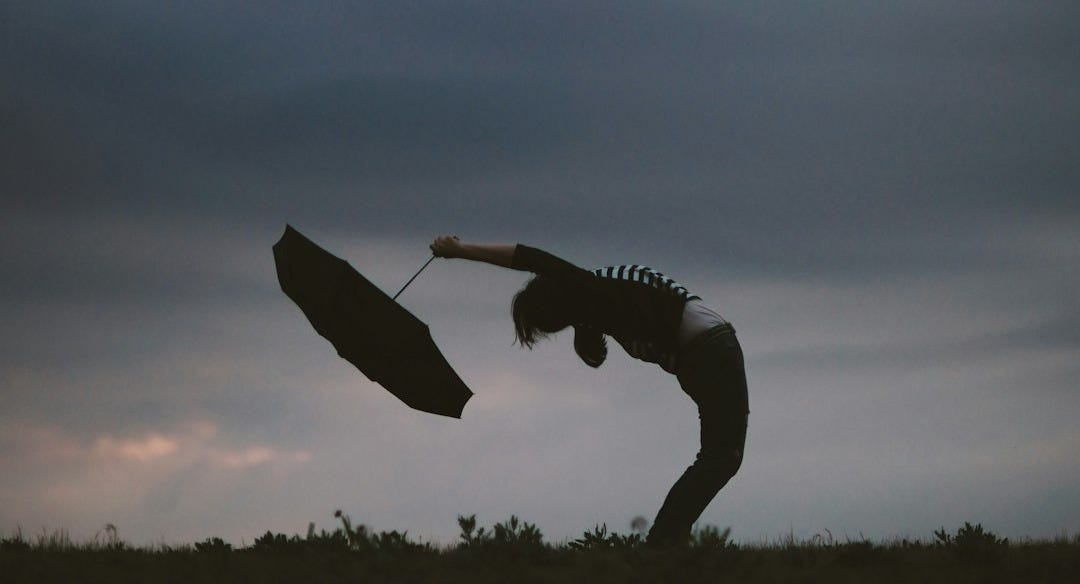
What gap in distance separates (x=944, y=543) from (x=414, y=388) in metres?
4.75

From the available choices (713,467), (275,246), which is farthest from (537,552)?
(275,246)

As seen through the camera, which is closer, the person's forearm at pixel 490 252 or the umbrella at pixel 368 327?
the person's forearm at pixel 490 252

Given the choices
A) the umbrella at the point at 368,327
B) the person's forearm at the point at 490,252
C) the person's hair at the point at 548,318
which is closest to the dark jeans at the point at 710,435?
the person's hair at the point at 548,318

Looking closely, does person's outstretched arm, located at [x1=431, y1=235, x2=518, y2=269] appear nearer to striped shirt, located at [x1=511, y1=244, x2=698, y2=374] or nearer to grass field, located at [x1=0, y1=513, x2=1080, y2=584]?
striped shirt, located at [x1=511, y1=244, x2=698, y2=374]

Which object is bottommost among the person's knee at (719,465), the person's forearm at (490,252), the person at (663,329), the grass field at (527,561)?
the grass field at (527,561)

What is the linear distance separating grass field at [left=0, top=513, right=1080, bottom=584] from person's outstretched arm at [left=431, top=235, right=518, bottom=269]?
6.72ft

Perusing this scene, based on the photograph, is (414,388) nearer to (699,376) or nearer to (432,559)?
(432,559)

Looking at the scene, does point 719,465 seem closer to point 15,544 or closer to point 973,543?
point 973,543

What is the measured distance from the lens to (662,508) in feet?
30.0

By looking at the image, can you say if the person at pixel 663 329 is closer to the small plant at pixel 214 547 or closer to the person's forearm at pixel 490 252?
the person's forearm at pixel 490 252

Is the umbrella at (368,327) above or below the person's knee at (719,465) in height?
above

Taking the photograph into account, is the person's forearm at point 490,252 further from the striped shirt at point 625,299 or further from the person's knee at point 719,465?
the person's knee at point 719,465

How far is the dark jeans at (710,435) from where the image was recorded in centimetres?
902

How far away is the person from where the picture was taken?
29.6 ft
